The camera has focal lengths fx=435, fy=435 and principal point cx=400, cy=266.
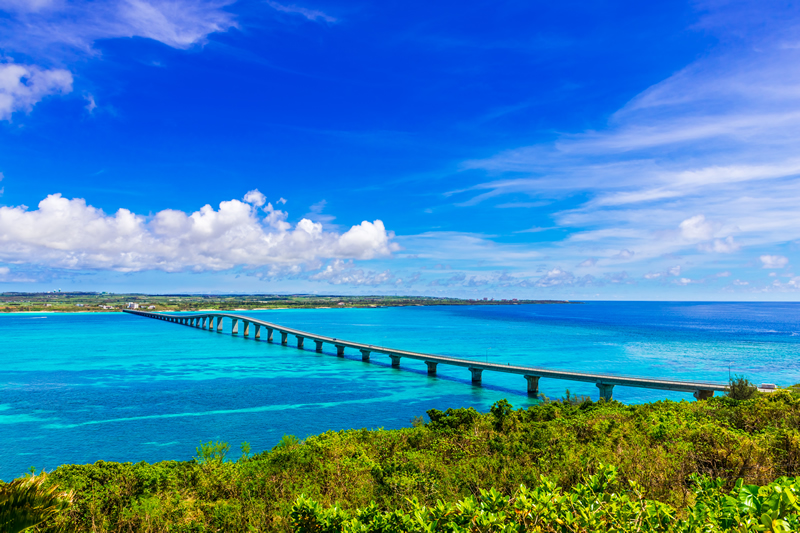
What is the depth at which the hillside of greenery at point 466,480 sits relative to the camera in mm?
6965

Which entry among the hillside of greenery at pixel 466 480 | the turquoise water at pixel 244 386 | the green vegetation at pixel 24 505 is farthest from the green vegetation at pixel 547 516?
the turquoise water at pixel 244 386

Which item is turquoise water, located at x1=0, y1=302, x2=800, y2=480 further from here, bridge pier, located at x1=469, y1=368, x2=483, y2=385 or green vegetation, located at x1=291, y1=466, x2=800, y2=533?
green vegetation, located at x1=291, y1=466, x2=800, y2=533

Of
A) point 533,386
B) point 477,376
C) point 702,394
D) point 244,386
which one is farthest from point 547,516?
point 244,386

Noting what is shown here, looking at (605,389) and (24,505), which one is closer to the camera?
(24,505)

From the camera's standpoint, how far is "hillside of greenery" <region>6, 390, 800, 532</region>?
6965mm

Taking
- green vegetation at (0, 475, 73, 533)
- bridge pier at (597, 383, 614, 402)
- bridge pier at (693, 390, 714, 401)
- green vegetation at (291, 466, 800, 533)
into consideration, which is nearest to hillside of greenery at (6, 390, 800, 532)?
green vegetation at (291, 466, 800, 533)

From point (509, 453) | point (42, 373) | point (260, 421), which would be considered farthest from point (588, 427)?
point (42, 373)

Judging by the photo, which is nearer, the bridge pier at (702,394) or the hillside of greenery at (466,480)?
the hillside of greenery at (466,480)

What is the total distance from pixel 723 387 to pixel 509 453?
37.3 metres

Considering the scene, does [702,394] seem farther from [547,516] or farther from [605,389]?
[547,516]

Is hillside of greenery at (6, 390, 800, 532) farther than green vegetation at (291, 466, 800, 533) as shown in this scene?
Yes

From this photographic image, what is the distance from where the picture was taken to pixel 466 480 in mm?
14484

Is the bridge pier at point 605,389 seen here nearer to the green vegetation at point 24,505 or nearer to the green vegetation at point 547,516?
the green vegetation at point 547,516

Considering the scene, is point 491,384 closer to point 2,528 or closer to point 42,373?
point 2,528
